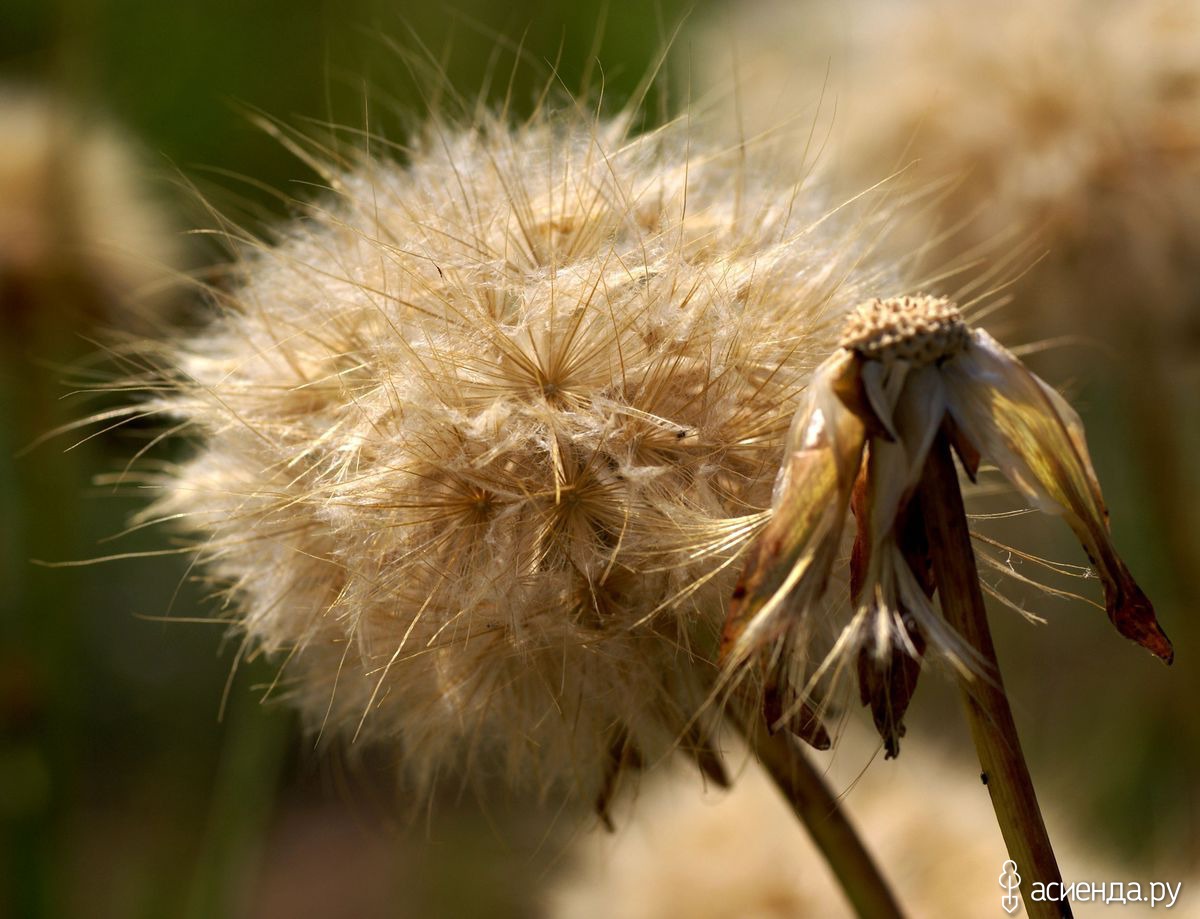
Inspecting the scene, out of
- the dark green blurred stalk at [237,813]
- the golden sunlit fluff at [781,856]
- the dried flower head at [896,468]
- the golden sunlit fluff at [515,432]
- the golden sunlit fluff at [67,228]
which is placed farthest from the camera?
the golden sunlit fluff at [67,228]

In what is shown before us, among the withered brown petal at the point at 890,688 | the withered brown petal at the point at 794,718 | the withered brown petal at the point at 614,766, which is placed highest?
the withered brown petal at the point at 890,688

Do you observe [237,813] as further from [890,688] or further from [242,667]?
[890,688]

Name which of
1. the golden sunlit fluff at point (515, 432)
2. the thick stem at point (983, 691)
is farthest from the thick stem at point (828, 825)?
the thick stem at point (983, 691)

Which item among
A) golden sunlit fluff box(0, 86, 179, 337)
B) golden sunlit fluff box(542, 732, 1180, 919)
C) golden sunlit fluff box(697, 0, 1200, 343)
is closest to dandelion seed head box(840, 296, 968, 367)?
golden sunlit fluff box(542, 732, 1180, 919)

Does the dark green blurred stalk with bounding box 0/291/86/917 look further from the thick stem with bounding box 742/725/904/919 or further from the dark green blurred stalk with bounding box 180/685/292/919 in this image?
the thick stem with bounding box 742/725/904/919

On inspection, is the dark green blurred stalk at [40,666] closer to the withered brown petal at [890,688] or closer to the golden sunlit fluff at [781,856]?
the golden sunlit fluff at [781,856]

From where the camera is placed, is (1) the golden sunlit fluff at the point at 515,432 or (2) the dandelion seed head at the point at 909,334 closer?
(2) the dandelion seed head at the point at 909,334

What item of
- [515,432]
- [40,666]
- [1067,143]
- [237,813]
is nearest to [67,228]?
[40,666]

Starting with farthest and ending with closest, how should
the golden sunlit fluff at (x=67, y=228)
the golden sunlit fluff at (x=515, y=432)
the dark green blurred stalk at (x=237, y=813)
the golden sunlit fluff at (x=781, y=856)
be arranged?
the golden sunlit fluff at (x=67, y=228) < the dark green blurred stalk at (x=237, y=813) < the golden sunlit fluff at (x=781, y=856) < the golden sunlit fluff at (x=515, y=432)
